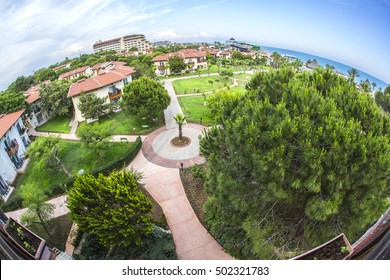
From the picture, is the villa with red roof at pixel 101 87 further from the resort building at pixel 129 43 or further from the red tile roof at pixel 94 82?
the resort building at pixel 129 43

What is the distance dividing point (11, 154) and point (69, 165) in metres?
5.76

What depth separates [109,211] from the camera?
36.1ft

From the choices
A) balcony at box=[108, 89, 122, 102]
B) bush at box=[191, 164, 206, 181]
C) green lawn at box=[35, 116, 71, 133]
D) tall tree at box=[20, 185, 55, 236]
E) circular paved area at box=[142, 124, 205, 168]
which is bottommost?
green lawn at box=[35, 116, 71, 133]

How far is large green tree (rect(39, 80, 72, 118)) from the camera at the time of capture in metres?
34.4

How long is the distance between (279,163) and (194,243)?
8.47 m

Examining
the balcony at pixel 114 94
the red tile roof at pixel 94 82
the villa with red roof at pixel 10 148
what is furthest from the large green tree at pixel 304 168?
the balcony at pixel 114 94

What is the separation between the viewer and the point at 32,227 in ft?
49.1

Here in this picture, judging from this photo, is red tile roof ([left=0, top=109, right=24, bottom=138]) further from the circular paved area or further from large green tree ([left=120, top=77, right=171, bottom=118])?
the circular paved area

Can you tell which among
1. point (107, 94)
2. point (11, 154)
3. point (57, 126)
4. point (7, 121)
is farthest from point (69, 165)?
point (107, 94)

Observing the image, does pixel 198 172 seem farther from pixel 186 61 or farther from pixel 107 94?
pixel 186 61

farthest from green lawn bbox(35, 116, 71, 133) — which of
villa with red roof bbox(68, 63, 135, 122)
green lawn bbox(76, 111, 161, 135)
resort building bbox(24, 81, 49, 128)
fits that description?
green lawn bbox(76, 111, 161, 135)

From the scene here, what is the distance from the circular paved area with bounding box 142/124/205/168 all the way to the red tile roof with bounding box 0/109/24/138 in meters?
14.0

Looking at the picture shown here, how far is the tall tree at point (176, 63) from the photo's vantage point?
61.5 metres

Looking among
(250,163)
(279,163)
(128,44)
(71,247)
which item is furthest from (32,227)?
(128,44)
